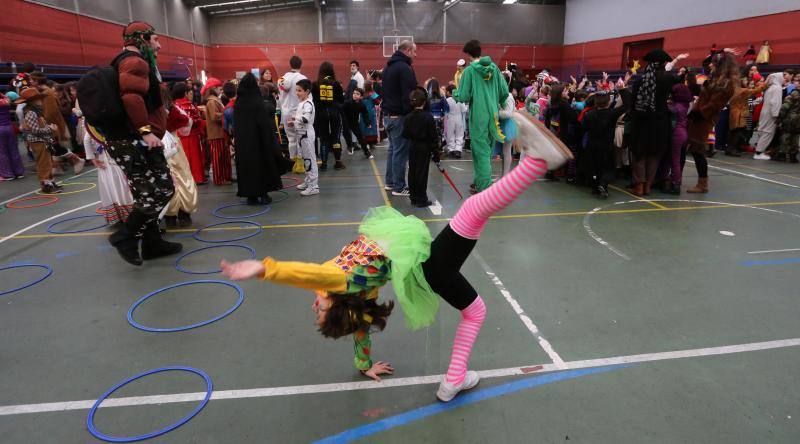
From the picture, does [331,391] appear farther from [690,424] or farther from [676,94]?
[676,94]

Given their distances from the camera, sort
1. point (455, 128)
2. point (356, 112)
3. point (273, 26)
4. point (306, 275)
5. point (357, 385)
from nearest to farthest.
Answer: point (306, 275)
point (357, 385)
point (356, 112)
point (455, 128)
point (273, 26)

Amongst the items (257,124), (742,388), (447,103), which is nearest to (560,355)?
(742,388)

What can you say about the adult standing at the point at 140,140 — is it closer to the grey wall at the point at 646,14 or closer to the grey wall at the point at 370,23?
the grey wall at the point at 646,14

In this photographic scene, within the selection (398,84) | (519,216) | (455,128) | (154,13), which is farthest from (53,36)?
(519,216)

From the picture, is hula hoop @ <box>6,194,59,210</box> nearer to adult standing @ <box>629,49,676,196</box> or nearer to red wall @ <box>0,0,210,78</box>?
red wall @ <box>0,0,210,78</box>

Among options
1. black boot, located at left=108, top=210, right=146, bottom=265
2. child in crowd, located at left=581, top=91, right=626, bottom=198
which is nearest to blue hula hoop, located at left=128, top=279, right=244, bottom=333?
black boot, located at left=108, top=210, right=146, bottom=265

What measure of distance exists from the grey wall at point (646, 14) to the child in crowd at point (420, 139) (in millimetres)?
15132

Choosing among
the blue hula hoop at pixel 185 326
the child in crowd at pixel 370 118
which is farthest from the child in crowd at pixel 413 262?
the child in crowd at pixel 370 118

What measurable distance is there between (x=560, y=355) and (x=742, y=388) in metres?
1.02

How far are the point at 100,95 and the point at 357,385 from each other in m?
3.43

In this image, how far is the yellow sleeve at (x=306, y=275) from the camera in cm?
178

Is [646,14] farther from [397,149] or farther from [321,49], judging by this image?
[397,149]

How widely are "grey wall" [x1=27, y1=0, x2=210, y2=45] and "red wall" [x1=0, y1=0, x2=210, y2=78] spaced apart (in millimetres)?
307

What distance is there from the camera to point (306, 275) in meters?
1.89
